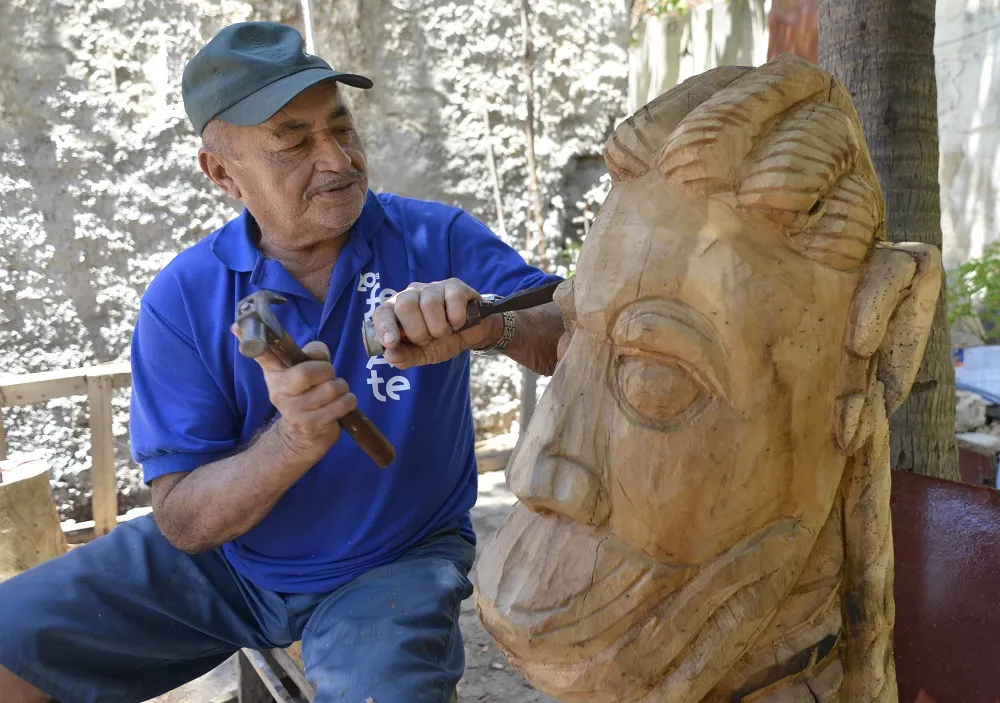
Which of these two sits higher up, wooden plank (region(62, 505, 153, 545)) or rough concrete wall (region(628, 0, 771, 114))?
rough concrete wall (region(628, 0, 771, 114))

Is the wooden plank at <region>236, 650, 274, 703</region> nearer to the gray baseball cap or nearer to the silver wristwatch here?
the silver wristwatch

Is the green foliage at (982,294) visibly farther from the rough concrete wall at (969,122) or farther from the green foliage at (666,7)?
the green foliage at (666,7)

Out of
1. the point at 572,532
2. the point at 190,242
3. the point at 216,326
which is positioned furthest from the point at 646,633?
the point at 190,242

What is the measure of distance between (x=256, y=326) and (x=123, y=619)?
37.7 inches

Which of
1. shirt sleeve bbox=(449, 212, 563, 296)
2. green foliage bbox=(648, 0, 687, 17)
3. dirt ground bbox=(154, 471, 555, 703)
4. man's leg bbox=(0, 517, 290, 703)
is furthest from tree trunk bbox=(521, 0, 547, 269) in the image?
man's leg bbox=(0, 517, 290, 703)

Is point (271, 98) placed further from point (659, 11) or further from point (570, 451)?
point (659, 11)

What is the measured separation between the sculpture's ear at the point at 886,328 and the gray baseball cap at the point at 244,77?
1.16 m

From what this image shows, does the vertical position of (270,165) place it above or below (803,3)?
below

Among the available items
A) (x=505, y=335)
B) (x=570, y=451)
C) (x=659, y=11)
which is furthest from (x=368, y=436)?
(x=659, y=11)

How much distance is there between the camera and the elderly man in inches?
62.9

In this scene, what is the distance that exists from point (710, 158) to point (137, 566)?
59.5 inches

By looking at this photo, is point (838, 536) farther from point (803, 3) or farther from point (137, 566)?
point (803, 3)

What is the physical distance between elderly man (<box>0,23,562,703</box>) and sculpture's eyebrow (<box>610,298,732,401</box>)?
1.95 ft

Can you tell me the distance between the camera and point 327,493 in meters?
1.71
